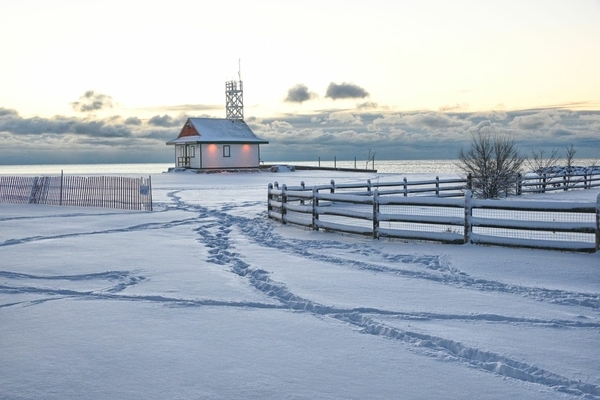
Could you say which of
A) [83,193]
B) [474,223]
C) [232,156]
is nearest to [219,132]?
[232,156]

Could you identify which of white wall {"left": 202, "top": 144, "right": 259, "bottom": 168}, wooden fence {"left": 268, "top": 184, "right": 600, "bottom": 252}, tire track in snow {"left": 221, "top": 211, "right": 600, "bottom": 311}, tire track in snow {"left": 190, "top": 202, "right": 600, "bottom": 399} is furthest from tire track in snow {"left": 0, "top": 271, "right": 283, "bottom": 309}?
white wall {"left": 202, "top": 144, "right": 259, "bottom": 168}

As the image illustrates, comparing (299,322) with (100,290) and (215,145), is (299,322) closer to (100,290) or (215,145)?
(100,290)

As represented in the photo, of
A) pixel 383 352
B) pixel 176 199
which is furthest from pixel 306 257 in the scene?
pixel 176 199

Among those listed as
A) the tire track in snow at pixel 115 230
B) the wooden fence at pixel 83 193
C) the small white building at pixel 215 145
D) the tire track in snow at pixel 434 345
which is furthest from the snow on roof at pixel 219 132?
the tire track in snow at pixel 434 345

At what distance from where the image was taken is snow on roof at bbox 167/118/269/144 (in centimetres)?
5600

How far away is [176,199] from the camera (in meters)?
27.5

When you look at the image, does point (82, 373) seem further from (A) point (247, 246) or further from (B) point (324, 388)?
(A) point (247, 246)

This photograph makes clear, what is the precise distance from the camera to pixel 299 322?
6676mm

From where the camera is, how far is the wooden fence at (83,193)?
2423cm

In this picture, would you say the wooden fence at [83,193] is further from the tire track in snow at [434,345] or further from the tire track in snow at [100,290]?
the tire track in snow at [434,345]

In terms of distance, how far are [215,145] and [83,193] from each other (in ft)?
103

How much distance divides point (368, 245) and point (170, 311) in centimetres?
623

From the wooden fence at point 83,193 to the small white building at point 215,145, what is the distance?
95.0 feet

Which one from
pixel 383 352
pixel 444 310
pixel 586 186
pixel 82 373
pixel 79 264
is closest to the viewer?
pixel 82 373
